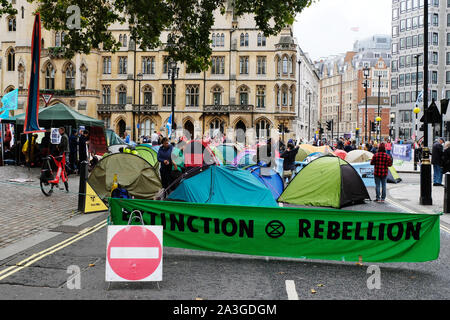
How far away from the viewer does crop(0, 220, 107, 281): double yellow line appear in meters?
6.31

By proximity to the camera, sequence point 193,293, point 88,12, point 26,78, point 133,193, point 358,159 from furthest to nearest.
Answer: point 26,78
point 358,159
point 88,12
point 133,193
point 193,293

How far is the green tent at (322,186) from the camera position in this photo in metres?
12.7

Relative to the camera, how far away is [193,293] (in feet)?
18.1

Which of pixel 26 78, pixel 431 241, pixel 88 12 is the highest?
pixel 26 78

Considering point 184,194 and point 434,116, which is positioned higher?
point 434,116

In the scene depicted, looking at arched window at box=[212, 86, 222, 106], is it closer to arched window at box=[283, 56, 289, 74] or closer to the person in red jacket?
arched window at box=[283, 56, 289, 74]

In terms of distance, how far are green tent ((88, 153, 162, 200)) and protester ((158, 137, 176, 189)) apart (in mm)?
318

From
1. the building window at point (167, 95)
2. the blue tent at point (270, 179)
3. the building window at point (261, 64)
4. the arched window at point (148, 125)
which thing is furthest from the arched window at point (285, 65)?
the blue tent at point (270, 179)

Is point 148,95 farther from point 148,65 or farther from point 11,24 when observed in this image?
point 11,24

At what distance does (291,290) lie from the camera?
566 cm

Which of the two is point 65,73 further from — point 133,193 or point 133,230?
point 133,230

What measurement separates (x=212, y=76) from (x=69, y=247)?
51.0m

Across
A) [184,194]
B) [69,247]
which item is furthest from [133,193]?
[69,247]

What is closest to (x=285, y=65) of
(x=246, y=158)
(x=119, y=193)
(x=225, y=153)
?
(x=225, y=153)
